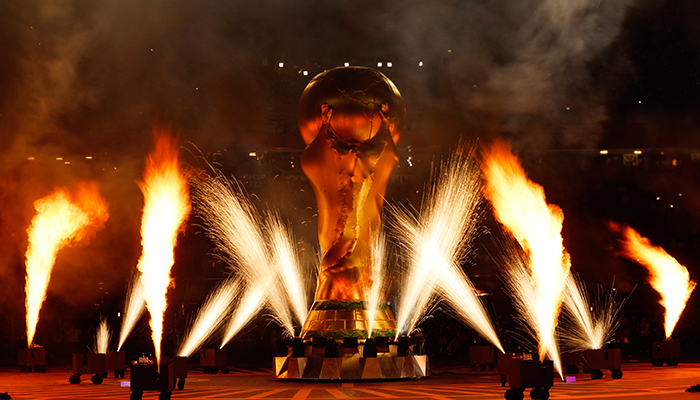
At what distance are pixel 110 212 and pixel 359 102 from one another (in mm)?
17376

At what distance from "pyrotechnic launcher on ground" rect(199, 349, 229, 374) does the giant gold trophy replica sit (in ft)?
12.0

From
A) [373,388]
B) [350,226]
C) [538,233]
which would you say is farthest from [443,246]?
[373,388]

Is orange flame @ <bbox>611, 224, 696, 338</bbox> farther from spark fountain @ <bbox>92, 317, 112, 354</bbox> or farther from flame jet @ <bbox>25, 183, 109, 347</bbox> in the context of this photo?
spark fountain @ <bbox>92, 317, 112, 354</bbox>

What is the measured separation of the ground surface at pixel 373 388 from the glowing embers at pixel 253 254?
14.1 feet

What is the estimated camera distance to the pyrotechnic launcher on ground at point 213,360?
1950cm

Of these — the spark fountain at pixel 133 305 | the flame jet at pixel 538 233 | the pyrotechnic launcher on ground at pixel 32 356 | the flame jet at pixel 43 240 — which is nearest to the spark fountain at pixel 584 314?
the flame jet at pixel 538 233

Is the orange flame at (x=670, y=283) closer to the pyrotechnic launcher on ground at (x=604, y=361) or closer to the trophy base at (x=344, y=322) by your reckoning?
the pyrotechnic launcher on ground at (x=604, y=361)

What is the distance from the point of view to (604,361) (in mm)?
16266

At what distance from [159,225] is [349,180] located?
4739mm

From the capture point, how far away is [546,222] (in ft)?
59.4

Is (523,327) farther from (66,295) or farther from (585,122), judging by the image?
(66,295)

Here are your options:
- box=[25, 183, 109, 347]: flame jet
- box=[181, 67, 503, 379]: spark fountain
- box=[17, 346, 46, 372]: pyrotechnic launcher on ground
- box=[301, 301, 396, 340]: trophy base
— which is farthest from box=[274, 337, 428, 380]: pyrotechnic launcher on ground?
box=[25, 183, 109, 347]: flame jet

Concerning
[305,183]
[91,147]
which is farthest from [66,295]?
[305,183]

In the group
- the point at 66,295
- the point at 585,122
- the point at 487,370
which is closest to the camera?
the point at 487,370
